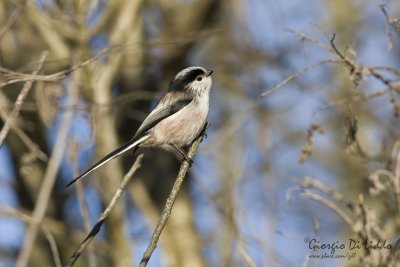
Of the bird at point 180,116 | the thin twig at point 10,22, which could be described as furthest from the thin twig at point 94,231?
the bird at point 180,116

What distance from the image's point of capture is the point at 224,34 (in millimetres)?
7590

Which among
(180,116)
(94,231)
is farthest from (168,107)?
(94,231)

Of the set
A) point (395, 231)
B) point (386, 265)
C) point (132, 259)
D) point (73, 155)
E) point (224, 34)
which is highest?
point (224, 34)

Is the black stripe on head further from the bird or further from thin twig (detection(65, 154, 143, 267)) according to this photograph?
thin twig (detection(65, 154, 143, 267))

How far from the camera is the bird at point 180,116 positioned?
14.2 ft

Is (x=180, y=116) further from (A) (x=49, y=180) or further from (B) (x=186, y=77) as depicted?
(A) (x=49, y=180)

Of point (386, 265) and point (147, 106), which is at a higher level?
point (147, 106)

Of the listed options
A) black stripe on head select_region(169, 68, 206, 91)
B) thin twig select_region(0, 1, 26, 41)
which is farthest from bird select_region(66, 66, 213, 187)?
thin twig select_region(0, 1, 26, 41)

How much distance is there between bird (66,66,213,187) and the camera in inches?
170

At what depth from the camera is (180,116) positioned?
14.4 feet

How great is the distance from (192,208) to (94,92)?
2.34 metres

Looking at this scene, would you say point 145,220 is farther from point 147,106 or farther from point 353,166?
point 353,166

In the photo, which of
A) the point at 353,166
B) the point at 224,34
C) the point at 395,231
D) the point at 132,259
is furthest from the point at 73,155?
the point at 353,166

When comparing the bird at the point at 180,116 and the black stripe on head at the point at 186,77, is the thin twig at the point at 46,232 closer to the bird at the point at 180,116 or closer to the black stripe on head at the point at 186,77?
the bird at the point at 180,116
